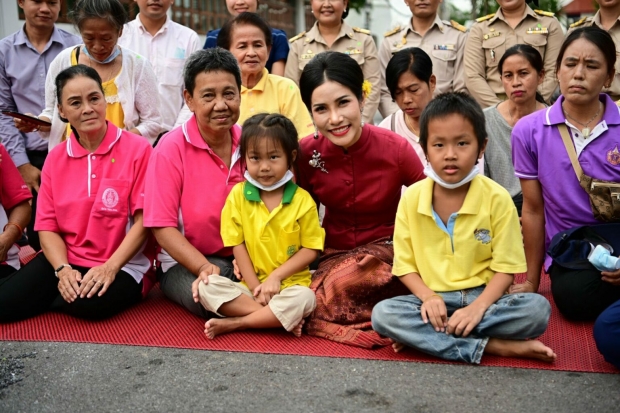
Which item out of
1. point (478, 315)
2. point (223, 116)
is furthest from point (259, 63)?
point (478, 315)

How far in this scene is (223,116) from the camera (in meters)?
3.73

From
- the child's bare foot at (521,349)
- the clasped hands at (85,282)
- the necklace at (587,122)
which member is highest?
the necklace at (587,122)

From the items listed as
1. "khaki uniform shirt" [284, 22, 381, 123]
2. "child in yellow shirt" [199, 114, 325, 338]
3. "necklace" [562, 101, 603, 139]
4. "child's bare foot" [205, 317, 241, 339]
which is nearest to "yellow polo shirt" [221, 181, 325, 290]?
"child in yellow shirt" [199, 114, 325, 338]

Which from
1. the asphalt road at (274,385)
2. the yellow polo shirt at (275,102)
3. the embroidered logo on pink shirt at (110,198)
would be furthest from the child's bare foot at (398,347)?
the yellow polo shirt at (275,102)

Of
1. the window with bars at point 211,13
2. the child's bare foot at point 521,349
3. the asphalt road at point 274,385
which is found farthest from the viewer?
the window with bars at point 211,13

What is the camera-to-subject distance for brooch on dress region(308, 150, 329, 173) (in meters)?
3.78

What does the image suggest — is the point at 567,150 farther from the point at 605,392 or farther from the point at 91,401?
the point at 91,401

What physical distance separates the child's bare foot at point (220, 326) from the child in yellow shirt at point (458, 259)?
27.2 inches

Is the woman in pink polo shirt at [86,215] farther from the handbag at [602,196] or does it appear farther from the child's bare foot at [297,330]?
the handbag at [602,196]

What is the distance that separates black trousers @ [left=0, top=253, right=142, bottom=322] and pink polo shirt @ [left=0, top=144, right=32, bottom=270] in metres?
0.26

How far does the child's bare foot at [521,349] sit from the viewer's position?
2.97 metres

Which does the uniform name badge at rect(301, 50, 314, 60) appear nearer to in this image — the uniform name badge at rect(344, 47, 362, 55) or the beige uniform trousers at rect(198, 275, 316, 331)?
the uniform name badge at rect(344, 47, 362, 55)

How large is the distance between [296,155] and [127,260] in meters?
1.04

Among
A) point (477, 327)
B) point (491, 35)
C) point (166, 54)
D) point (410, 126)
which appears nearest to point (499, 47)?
point (491, 35)
